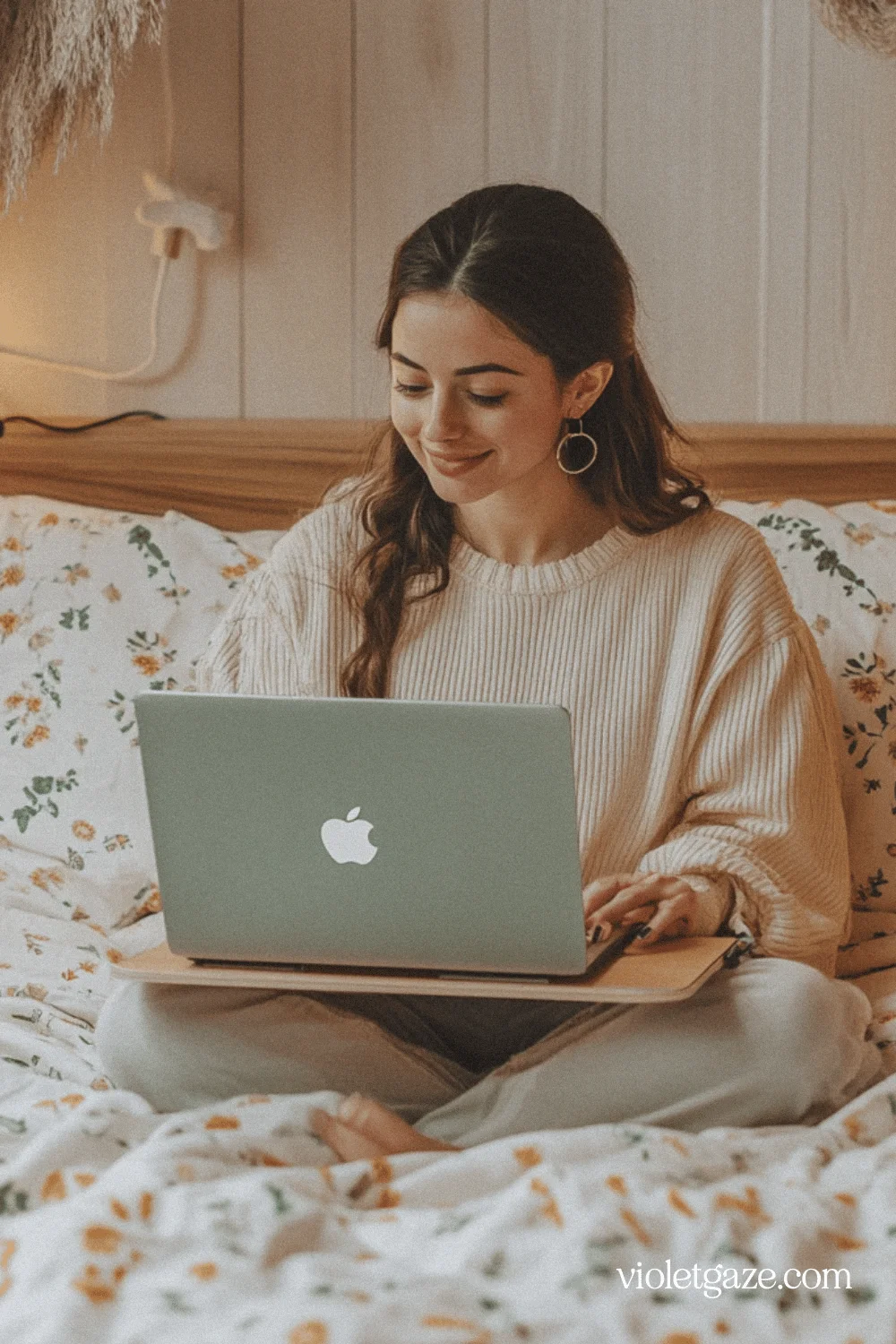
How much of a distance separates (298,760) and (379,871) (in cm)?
9

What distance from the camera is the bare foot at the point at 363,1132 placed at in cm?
110

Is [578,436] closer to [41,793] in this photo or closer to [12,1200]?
[41,793]

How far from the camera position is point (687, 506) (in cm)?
155

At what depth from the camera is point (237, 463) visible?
2113mm

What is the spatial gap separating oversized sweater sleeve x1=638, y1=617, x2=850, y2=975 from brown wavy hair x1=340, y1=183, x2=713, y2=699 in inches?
7.2

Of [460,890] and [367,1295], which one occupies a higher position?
[460,890]

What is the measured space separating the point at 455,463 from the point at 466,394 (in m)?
0.06

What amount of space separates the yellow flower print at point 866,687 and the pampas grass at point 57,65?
1.06m

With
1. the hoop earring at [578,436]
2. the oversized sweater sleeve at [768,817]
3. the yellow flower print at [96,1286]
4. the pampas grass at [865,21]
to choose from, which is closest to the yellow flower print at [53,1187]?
the yellow flower print at [96,1286]

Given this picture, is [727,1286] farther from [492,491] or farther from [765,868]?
[492,491]

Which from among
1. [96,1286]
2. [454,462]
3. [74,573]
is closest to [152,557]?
[74,573]

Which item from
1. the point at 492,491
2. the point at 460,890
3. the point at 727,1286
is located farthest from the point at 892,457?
the point at 727,1286

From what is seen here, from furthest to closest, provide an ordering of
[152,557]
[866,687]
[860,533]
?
1. [152,557]
2. [860,533]
3. [866,687]

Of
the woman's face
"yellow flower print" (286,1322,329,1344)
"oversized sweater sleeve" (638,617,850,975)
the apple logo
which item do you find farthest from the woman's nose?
"yellow flower print" (286,1322,329,1344)
